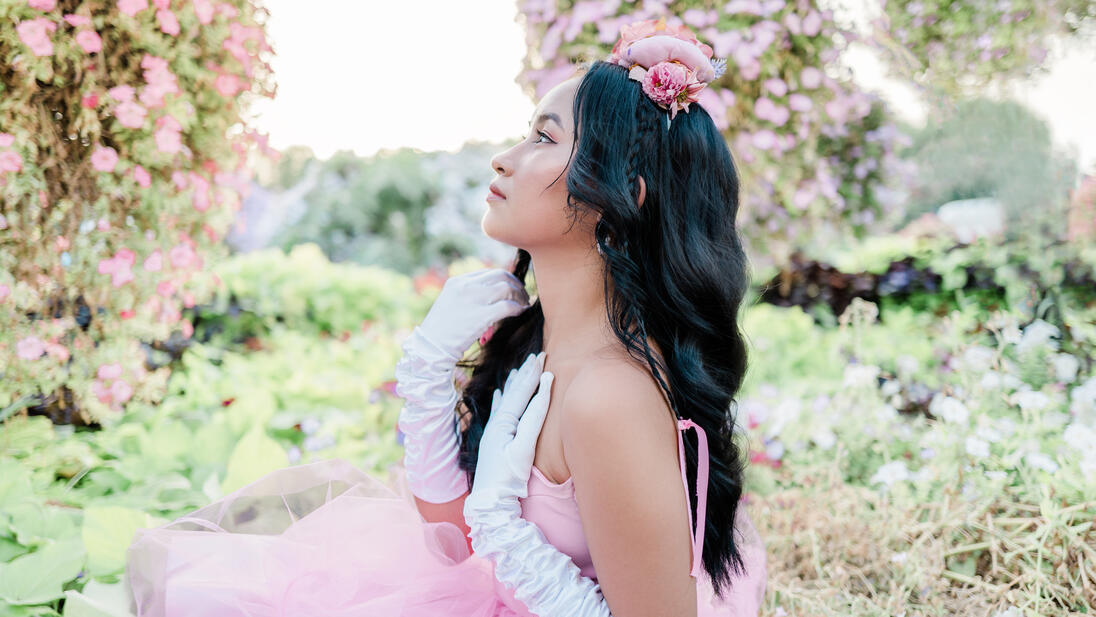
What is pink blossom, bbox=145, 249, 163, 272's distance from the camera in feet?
8.30

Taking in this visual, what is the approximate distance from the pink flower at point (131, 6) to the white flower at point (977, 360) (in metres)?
3.02

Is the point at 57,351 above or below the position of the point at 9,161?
below

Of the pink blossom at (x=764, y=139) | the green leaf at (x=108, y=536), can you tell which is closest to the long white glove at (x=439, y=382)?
the green leaf at (x=108, y=536)

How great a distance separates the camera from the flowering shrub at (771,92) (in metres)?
3.26

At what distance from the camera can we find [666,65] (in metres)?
1.40

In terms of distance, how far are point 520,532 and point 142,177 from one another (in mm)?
1861

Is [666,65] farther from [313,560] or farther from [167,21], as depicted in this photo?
[167,21]

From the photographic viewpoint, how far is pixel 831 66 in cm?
358

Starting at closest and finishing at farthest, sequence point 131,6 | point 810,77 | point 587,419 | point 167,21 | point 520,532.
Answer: point 587,419 < point 520,532 < point 131,6 < point 167,21 < point 810,77

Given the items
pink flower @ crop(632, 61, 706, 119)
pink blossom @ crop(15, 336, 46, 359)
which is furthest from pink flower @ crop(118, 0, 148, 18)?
pink flower @ crop(632, 61, 706, 119)

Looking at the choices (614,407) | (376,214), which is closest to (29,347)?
(614,407)

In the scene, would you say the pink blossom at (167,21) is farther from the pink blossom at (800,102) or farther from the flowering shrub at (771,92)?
the pink blossom at (800,102)

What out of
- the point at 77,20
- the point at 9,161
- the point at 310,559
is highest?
the point at 77,20

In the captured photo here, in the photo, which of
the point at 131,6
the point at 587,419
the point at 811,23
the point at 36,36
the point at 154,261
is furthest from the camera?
the point at 811,23
